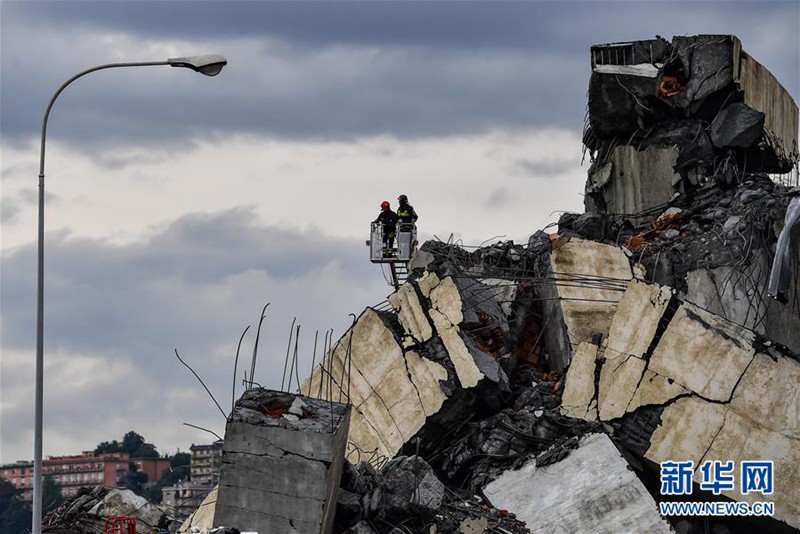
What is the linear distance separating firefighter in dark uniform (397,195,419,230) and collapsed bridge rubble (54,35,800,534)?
2340 millimetres

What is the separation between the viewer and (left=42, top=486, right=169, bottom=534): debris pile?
15.1 metres

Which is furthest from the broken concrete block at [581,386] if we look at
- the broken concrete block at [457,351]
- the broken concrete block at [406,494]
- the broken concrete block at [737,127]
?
the broken concrete block at [737,127]

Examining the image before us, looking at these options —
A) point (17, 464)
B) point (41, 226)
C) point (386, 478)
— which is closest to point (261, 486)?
point (386, 478)

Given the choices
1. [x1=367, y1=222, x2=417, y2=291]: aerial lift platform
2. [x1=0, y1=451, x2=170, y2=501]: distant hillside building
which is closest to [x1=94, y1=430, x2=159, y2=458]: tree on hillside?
[x1=0, y1=451, x2=170, y2=501]: distant hillside building

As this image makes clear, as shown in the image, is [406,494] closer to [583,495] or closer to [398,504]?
[398,504]

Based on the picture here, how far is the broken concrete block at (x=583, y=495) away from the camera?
45.6 feet

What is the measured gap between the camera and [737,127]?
1906 cm

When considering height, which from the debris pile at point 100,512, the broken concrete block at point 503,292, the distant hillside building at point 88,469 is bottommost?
the debris pile at point 100,512

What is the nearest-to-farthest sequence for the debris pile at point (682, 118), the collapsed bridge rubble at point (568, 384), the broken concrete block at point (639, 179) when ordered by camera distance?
the collapsed bridge rubble at point (568, 384) → the debris pile at point (682, 118) → the broken concrete block at point (639, 179)

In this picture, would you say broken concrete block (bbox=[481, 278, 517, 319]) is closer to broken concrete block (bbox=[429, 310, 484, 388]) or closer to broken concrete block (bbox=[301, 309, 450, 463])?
broken concrete block (bbox=[429, 310, 484, 388])

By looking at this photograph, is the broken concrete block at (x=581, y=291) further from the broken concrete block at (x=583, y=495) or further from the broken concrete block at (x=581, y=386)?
the broken concrete block at (x=583, y=495)

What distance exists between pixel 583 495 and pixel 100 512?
5444 mm

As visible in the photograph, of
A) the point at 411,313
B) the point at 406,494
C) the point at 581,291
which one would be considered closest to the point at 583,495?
the point at 406,494

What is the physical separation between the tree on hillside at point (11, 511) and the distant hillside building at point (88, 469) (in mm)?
723
